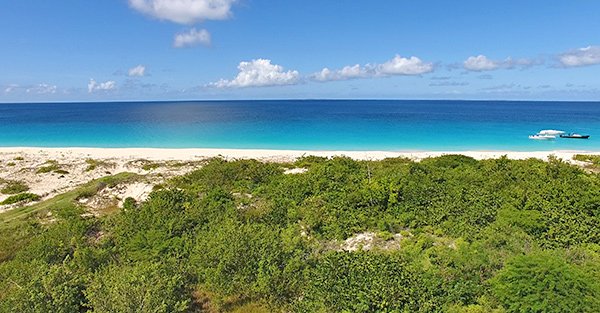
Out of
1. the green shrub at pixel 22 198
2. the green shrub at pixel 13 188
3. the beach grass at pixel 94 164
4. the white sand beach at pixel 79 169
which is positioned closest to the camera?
the green shrub at pixel 22 198

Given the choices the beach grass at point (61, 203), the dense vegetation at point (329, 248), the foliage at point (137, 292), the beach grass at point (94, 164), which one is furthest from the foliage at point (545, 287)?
the beach grass at point (94, 164)

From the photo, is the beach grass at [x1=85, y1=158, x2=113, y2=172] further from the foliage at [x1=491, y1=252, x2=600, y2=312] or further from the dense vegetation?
the foliage at [x1=491, y1=252, x2=600, y2=312]

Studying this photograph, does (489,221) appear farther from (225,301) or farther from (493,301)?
(225,301)

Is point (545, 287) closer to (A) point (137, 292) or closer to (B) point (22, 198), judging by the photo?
(A) point (137, 292)

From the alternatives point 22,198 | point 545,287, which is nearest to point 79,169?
point 22,198

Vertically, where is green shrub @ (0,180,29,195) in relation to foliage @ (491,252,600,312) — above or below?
below

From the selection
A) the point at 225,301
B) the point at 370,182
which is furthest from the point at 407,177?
the point at 225,301

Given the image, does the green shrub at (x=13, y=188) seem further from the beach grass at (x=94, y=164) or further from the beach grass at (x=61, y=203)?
the beach grass at (x=94, y=164)

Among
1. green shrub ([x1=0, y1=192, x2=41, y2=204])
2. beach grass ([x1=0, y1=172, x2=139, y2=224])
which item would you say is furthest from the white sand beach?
beach grass ([x1=0, y1=172, x2=139, y2=224])
